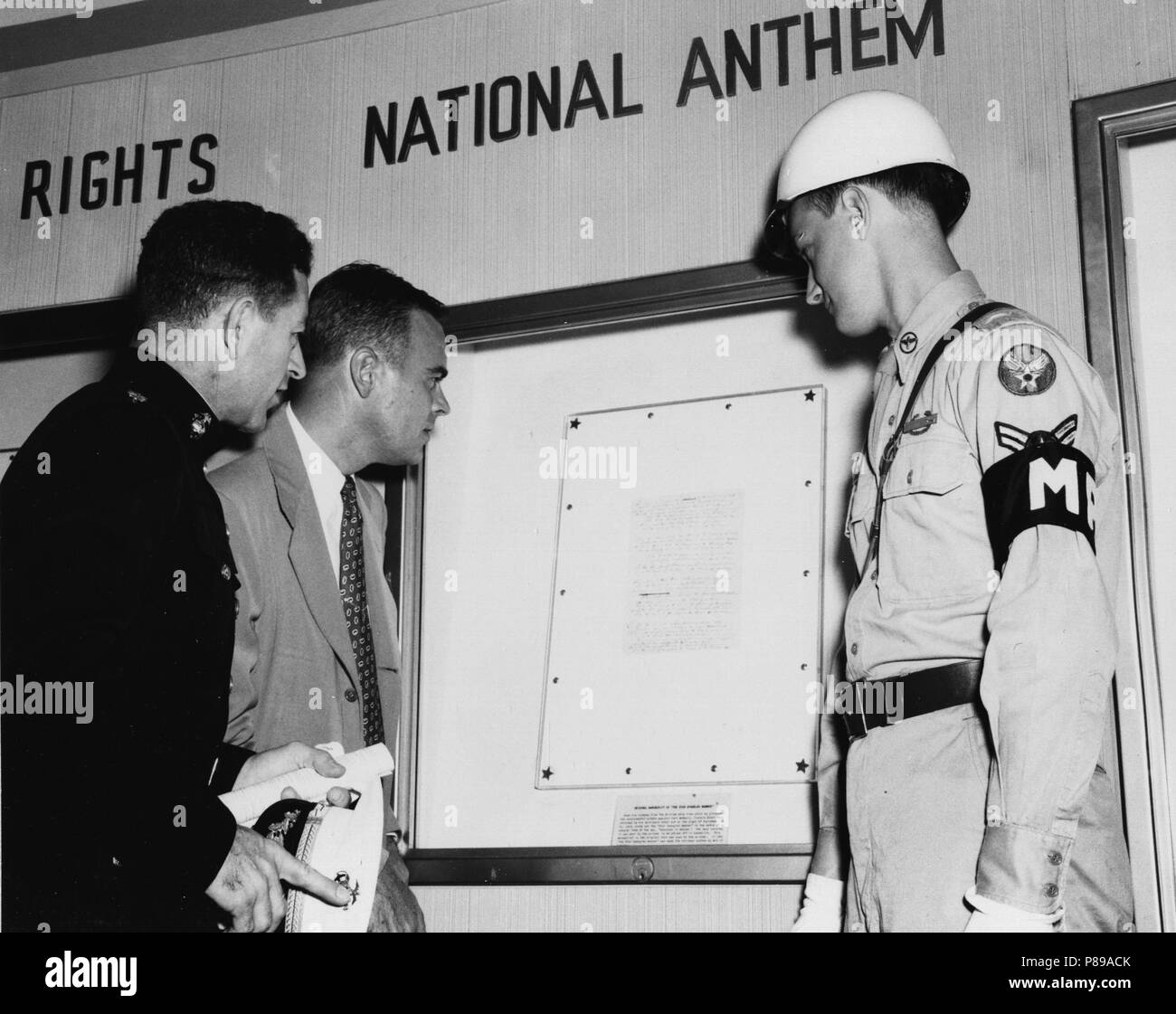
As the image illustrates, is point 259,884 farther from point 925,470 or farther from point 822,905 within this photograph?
point 925,470

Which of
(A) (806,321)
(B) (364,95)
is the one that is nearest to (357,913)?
(A) (806,321)

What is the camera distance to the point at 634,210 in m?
2.55

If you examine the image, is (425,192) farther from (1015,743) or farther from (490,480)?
(1015,743)

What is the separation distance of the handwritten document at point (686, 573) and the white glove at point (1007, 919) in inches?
37.0

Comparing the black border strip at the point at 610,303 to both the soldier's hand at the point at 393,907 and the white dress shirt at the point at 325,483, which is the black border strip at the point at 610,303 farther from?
the soldier's hand at the point at 393,907

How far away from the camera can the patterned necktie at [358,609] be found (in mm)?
2346

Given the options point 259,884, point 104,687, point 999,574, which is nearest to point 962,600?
point 999,574

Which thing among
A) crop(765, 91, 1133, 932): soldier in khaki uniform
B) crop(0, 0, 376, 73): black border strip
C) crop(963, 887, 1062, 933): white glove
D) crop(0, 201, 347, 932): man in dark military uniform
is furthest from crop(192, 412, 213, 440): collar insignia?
crop(0, 0, 376, 73): black border strip

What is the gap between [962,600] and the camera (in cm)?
165

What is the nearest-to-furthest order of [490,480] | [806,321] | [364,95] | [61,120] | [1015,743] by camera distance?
1. [1015,743]
2. [806,321]
3. [490,480]
4. [364,95]
5. [61,120]

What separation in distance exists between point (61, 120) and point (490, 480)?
1359mm

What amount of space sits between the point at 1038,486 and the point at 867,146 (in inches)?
27.0

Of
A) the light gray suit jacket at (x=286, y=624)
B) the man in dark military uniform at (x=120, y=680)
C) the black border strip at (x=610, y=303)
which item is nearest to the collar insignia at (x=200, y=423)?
the man in dark military uniform at (x=120, y=680)
